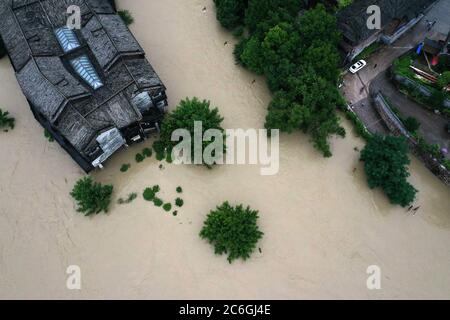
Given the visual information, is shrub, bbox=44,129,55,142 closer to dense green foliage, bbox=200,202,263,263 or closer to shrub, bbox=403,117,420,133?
dense green foliage, bbox=200,202,263,263

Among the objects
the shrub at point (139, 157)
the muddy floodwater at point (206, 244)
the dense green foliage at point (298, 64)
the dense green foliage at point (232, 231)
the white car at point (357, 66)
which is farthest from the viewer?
the white car at point (357, 66)

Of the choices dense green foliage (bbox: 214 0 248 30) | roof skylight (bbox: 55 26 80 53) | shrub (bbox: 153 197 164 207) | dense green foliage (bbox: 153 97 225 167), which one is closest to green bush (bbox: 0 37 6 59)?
roof skylight (bbox: 55 26 80 53)

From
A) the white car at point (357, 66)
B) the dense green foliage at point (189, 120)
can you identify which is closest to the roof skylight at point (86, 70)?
the dense green foliage at point (189, 120)

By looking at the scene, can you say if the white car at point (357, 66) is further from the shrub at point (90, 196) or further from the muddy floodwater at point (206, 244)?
the shrub at point (90, 196)

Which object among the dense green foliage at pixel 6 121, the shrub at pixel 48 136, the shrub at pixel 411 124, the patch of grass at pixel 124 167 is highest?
the dense green foliage at pixel 6 121
